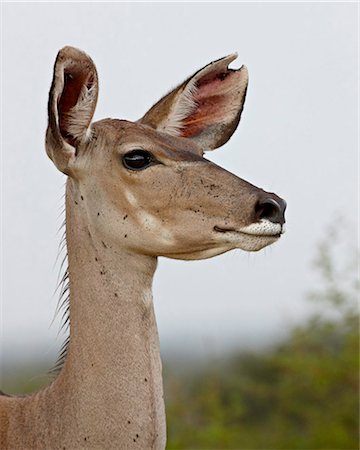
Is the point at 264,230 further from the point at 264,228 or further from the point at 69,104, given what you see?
the point at 69,104

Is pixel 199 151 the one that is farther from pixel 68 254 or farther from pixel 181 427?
pixel 181 427

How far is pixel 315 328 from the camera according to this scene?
13125 millimetres

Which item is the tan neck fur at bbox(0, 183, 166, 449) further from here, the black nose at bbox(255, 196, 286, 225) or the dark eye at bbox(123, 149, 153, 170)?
the black nose at bbox(255, 196, 286, 225)

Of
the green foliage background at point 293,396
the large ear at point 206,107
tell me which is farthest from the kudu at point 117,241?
the green foliage background at point 293,396

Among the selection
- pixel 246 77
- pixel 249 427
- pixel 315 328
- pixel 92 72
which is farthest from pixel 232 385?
pixel 92 72

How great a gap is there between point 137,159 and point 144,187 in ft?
0.46

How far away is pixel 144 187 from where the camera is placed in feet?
16.1

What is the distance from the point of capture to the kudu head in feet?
15.6

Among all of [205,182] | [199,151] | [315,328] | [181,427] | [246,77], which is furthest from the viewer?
[315,328]

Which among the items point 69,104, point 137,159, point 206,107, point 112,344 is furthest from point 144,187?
point 206,107

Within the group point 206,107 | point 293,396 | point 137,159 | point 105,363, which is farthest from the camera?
point 293,396

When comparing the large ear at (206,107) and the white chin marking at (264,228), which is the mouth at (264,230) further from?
the large ear at (206,107)

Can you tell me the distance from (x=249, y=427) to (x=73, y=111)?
975 cm

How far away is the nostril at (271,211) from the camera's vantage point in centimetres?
468
